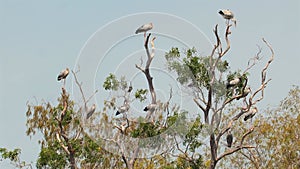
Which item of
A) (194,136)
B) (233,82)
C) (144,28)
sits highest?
(144,28)

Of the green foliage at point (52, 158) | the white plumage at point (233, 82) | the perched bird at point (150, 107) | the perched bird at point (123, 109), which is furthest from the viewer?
the green foliage at point (52, 158)

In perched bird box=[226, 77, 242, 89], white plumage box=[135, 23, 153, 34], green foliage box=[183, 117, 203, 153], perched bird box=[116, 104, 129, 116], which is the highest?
white plumage box=[135, 23, 153, 34]

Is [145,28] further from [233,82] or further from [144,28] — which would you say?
[233,82]

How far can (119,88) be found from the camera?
424 inches

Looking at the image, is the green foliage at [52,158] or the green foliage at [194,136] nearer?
the green foliage at [194,136]

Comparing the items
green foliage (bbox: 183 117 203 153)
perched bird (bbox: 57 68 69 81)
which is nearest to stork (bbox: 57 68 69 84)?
perched bird (bbox: 57 68 69 81)

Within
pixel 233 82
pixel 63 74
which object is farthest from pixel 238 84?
pixel 63 74

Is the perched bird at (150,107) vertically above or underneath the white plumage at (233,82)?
underneath

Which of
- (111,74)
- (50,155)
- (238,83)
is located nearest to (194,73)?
(238,83)

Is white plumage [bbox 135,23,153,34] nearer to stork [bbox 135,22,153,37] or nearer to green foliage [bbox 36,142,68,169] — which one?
stork [bbox 135,22,153,37]

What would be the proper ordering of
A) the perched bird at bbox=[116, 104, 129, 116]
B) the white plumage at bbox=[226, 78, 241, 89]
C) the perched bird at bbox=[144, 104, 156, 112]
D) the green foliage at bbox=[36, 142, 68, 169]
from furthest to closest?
the green foliage at bbox=[36, 142, 68, 169] → the white plumage at bbox=[226, 78, 241, 89] → the perched bird at bbox=[116, 104, 129, 116] → the perched bird at bbox=[144, 104, 156, 112]

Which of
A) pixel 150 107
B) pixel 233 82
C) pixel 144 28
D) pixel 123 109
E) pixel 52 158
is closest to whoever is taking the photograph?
pixel 150 107

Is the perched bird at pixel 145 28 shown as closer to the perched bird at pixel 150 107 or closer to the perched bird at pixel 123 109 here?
the perched bird at pixel 150 107

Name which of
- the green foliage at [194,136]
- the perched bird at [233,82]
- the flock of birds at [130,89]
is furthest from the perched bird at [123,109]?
the perched bird at [233,82]
